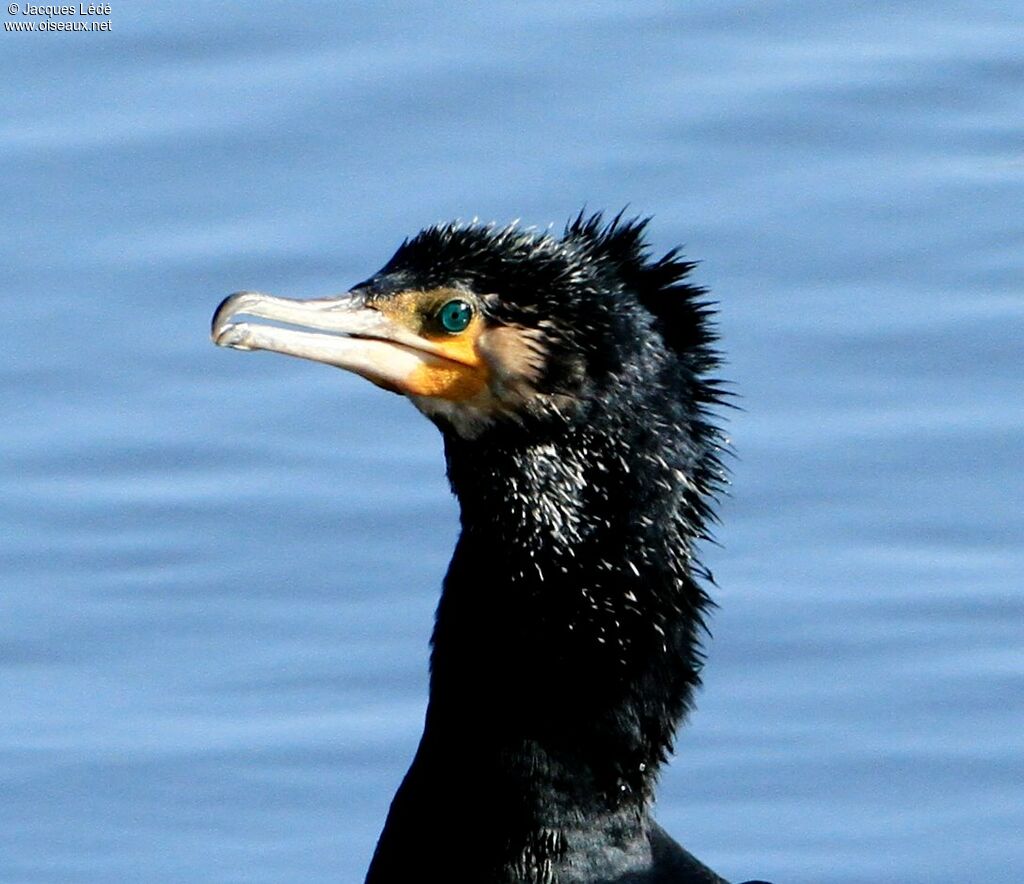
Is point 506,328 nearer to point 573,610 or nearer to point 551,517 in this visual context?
point 551,517

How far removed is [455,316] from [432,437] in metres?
3.28

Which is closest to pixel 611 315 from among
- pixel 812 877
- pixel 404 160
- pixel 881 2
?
pixel 812 877

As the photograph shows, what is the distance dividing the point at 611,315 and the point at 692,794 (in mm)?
2473

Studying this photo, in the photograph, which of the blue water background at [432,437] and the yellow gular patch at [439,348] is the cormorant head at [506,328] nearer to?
the yellow gular patch at [439,348]

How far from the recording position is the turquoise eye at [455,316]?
8180 mm

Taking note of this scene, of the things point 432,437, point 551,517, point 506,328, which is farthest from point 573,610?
point 432,437

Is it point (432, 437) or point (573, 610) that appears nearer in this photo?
point (573, 610)

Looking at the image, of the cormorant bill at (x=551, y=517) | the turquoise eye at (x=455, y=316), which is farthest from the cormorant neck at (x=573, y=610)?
the turquoise eye at (x=455, y=316)

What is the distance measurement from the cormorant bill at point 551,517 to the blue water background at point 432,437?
172cm

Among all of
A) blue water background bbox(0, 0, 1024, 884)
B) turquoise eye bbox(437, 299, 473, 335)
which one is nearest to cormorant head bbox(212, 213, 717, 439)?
turquoise eye bbox(437, 299, 473, 335)

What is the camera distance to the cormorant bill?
8.16 m

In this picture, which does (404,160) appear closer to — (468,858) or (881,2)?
(881,2)

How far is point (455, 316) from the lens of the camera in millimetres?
8195

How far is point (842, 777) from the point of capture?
10336mm
